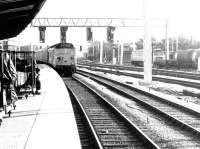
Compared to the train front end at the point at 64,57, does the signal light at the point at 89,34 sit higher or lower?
higher

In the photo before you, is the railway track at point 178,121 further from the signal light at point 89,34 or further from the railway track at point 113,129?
the signal light at point 89,34

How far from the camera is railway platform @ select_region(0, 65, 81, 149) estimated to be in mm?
8023

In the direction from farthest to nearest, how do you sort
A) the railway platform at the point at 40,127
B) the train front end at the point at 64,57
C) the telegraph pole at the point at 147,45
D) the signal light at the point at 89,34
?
the signal light at the point at 89,34
the train front end at the point at 64,57
the telegraph pole at the point at 147,45
the railway platform at the point at 40,127

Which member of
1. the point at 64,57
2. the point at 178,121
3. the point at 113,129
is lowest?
the point at 113,129

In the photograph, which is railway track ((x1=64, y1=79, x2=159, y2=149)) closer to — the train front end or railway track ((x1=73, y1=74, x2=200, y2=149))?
railway track ((x1=73, y1=74, x2=200, y2=149))

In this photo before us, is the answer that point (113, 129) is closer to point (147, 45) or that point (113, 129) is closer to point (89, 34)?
point (147, 45)

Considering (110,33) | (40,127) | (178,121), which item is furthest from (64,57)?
(40,127)

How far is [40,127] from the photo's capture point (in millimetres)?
10023

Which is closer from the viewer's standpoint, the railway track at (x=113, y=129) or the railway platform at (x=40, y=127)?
the railway platform at (x=40, y=127)

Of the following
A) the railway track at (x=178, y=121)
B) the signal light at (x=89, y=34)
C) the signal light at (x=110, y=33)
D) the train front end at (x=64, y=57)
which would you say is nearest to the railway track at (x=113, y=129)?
the railway track at (x=178, y=121)

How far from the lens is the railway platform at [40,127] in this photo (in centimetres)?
802

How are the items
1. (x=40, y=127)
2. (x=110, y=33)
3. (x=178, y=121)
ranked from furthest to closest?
(x=110, y=33), (x=178, y=121), (x=40, y=127)

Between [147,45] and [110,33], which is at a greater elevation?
[110,33]

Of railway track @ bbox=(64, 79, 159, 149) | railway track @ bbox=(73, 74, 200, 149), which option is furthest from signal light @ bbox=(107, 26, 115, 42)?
railway track @ bbox=(64, 79, 159, 149)
